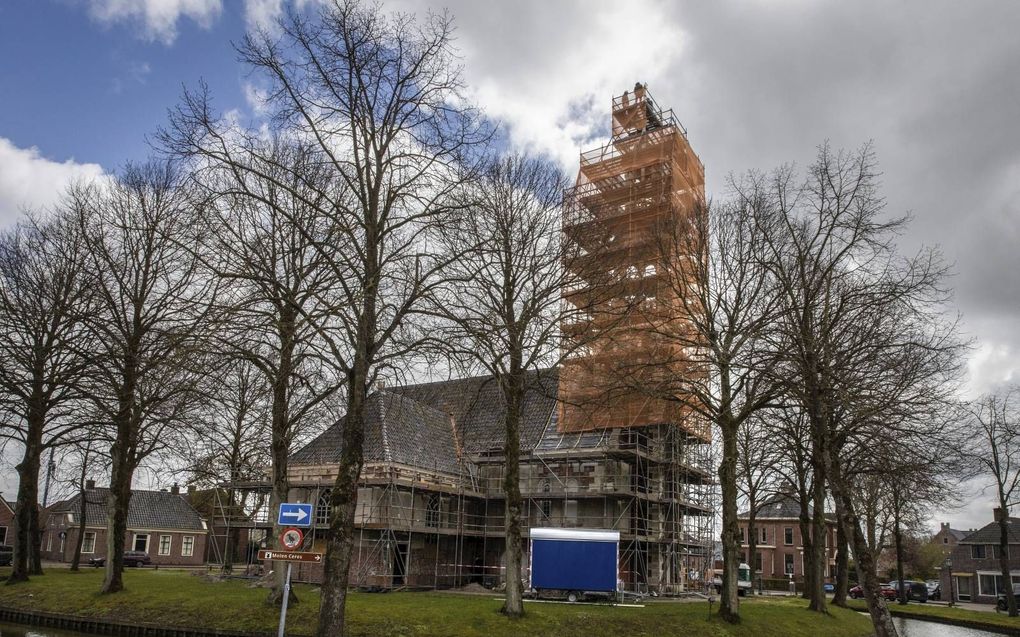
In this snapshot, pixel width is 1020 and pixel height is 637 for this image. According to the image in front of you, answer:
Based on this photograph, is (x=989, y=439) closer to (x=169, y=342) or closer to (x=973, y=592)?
(x=973, y=592)

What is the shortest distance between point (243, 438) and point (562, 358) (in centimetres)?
1990

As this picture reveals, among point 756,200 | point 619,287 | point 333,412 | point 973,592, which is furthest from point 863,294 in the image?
point 973,592

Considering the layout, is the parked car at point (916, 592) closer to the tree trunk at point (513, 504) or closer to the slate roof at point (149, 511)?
the tree trunk at point (513, 504)

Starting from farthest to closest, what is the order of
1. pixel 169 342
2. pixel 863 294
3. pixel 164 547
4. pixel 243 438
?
pixel 164 547, pixel 243 438, pixel 863 294, pixel 169 342

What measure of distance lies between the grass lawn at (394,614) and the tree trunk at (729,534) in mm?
598

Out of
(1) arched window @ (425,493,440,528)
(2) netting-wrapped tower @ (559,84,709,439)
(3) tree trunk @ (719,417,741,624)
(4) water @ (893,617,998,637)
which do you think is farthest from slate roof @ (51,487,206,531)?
(4) water @ (893,617,998,637)

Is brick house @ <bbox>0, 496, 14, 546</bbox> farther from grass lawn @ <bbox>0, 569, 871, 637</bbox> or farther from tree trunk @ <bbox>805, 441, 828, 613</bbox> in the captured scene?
tree trunk @ <bbox>805, 441, 828, 613</bbox>

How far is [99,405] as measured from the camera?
79.2 ft

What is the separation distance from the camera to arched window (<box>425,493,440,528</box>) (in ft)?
107

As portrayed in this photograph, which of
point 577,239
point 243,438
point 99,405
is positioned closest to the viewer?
point 577,239

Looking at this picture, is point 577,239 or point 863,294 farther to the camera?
point 577,239

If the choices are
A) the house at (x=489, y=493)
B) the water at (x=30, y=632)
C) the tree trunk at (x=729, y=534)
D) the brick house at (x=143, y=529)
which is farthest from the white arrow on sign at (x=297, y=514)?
the brick house at (x=143, y=529)

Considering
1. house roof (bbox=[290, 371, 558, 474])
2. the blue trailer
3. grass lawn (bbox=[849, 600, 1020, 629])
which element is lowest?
grass lawn (bbox=[849, 600, 1020, 629])

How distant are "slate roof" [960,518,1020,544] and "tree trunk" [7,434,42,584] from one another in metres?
63.2
